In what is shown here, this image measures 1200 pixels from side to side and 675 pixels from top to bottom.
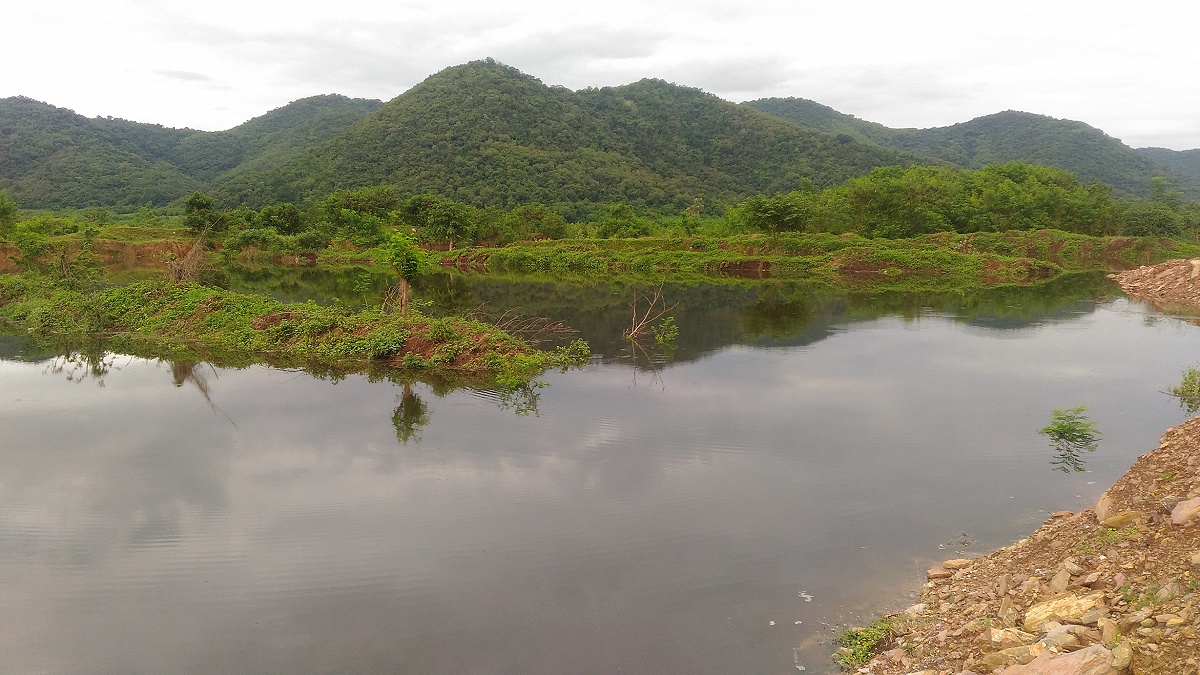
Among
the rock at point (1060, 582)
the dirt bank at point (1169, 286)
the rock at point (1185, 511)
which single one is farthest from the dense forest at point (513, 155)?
the rock at point (1060, 582)

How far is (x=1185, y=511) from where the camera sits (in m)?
5.48

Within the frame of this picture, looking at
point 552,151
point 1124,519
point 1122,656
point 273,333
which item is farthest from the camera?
point 552,151

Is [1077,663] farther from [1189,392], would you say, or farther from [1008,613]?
[1189,392]

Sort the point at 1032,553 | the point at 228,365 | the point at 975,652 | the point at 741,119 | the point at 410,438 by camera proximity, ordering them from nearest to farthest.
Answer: the point at 975,652, the point at 1032,553, the point at 410,438, the point at 228,365, the point at 741,119

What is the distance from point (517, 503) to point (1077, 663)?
20.2 ft

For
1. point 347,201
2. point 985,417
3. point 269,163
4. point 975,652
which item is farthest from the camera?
point 269,163

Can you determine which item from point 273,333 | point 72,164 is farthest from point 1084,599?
point 72,164

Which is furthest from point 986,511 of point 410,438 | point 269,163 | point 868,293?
point 269,163

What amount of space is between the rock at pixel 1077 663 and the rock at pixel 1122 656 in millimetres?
24

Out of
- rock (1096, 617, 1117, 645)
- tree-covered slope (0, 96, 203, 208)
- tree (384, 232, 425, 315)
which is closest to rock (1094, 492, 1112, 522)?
rock (1096, 617, 1117, 645)

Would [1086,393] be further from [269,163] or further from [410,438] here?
[269,163]

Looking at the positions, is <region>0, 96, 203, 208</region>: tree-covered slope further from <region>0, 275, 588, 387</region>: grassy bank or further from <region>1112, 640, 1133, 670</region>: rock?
<region>1112, 640, 1133, 670</region>: rock

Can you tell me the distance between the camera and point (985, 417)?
484 inches

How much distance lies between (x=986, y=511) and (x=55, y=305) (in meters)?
25.1
